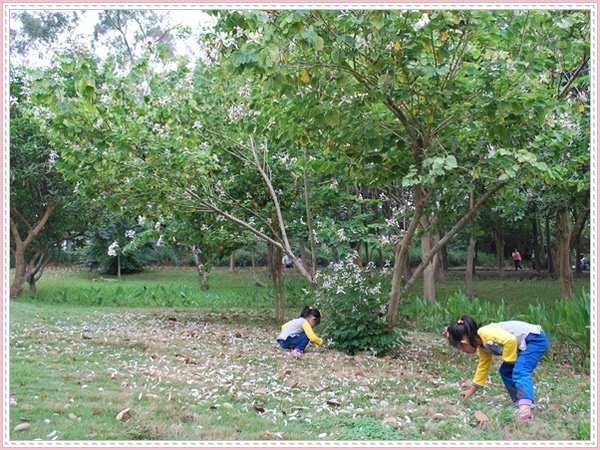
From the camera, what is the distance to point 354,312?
6.86 meters

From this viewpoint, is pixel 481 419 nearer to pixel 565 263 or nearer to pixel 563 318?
pixel 563 318

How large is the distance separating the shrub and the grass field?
0.68 ft

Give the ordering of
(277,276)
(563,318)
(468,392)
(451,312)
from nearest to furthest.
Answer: (468,392)
(563,318)
(451,312)
(277,276)

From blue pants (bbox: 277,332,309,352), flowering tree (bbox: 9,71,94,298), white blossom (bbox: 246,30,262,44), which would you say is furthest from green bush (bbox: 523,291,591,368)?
flowering tree (bbox: 9,71,94,298)

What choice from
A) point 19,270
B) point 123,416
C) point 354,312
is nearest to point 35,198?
point 19,270

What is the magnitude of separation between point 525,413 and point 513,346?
0.48 m

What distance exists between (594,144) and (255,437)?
3602 millimetres

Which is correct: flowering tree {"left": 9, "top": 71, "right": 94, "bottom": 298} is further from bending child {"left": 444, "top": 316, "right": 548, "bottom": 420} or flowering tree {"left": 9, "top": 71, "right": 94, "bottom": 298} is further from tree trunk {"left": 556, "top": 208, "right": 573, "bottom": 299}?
tree trunk {"left": 556, "top": 208, "right": 573, "bottom": 299}

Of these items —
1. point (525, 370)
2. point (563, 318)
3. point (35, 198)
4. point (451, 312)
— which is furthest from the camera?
point (35, 198)

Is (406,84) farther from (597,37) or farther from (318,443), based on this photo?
(318,443)

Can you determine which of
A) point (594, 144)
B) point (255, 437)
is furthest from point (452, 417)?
point (594, 144)

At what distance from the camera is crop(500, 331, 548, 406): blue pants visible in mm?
4184

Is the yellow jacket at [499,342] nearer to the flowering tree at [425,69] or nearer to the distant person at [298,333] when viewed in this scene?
the flowering tree at [425,69]

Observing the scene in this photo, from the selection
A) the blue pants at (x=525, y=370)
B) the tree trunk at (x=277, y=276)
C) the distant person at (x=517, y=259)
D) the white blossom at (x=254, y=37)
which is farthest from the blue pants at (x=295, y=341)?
the distant person at (x=517, y=259)
